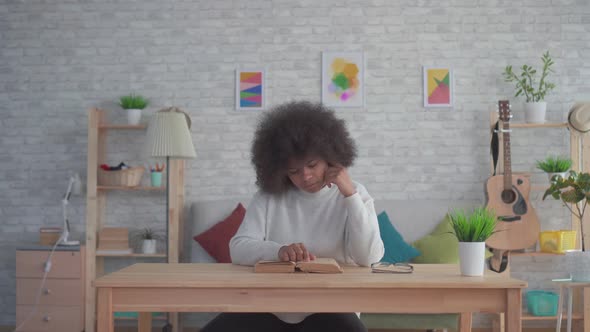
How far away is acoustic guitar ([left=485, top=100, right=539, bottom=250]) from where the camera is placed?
4281mm

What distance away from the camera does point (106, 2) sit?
4.81 meters

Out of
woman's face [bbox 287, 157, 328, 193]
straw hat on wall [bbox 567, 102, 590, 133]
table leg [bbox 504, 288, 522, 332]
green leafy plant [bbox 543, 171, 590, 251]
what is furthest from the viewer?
straw hat on wall [bbox 567, 102, 590, 133]

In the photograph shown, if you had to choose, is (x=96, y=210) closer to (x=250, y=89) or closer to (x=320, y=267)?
(x=250, y=89)

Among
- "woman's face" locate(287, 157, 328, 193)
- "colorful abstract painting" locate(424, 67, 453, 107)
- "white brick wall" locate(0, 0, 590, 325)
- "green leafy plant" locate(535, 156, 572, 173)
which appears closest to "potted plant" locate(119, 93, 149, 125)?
"white brick wall" locate(0, 0, 590, 325)

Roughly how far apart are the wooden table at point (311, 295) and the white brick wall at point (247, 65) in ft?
9.47

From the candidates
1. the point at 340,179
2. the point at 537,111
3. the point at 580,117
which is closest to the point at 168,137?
the point at 340,179

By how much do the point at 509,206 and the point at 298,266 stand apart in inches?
107

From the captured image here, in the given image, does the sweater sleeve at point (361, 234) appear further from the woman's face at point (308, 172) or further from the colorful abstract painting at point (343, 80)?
the colorful abstract painting at point (343, 80)

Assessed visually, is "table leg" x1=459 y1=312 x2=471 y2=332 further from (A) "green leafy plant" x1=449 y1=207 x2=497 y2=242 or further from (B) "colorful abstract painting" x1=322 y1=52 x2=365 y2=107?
(B) "colorful abstract painting" x1=322 y1=52 x2=365 y2=107

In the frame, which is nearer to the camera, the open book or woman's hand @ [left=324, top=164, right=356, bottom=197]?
the open book

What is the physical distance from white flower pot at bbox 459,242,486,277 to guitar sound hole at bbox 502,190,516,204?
2.51 metres

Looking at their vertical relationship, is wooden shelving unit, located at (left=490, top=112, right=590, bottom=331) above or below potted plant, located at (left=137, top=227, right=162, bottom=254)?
above

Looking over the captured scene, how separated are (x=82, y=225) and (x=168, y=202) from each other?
3.02 ft

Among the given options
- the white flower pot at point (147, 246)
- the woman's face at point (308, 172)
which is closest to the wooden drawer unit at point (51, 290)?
the white flower pot at point (147, 246)
